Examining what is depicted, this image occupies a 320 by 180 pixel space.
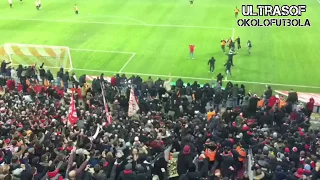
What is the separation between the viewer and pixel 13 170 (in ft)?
43.3

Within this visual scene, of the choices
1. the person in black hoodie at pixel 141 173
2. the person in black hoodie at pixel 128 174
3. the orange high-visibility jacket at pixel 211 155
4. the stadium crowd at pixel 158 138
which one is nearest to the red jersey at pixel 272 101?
the stadium crowd at pixel 158 138

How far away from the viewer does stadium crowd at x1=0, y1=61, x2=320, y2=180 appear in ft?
44.7

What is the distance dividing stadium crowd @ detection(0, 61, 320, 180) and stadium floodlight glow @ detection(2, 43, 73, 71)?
9.29 metres

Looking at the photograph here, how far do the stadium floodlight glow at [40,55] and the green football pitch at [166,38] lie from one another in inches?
34.2

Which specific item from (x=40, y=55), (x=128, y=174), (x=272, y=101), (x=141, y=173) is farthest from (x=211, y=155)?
(x=40, y=55)

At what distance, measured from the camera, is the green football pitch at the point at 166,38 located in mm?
33062

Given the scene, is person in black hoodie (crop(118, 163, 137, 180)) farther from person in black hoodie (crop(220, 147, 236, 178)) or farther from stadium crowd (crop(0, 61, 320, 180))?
person in black hoodie (crop(220, 147, 236, 178))

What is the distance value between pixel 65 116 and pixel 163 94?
669cm

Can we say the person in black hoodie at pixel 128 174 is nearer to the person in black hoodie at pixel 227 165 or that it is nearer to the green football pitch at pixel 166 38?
the person in black hoodie at pixel 227 165

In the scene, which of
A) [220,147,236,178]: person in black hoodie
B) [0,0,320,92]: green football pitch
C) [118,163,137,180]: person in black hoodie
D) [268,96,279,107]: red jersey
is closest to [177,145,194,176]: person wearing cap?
[220,147,236,178]: person in black hoodie

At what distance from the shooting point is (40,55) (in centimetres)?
3350

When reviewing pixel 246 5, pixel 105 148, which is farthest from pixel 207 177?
pixel 246 5

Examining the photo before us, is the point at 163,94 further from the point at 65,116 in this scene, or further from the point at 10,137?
the point at 10,137

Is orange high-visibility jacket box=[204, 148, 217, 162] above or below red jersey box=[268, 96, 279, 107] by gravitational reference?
below
